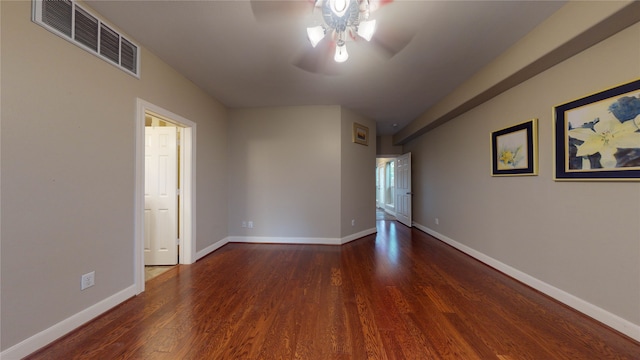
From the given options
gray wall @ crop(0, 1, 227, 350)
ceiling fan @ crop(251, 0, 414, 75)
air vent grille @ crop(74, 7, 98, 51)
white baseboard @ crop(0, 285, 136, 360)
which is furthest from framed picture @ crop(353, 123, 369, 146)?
white baseboard @ crop(0, 285, 136, 360)

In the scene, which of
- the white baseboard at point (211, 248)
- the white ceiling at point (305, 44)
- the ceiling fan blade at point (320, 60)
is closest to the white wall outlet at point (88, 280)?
the white baseboard at point (211, 248)

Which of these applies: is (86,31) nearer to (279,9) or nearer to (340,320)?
(279,9)

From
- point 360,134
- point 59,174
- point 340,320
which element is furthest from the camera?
point 360,134

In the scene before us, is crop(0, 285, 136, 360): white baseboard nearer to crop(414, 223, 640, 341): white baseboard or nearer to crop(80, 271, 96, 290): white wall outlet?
crop(80, 271, 96, 290): white wall outlet

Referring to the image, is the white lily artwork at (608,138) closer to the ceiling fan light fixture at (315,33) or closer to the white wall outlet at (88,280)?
the ceiling fan light fixture at (315,33)

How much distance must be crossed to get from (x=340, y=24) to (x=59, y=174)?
7.76ft

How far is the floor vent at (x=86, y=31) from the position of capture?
158cm

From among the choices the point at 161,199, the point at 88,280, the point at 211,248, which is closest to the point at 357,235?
the point at 211,248

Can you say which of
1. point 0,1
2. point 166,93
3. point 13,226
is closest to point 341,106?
point 166,93

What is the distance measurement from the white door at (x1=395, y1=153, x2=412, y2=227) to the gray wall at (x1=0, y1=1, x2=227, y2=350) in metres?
5.34

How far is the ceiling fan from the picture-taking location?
1.63 meters

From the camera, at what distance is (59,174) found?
65.3 inches

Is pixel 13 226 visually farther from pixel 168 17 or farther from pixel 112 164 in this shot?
pixel 168 17

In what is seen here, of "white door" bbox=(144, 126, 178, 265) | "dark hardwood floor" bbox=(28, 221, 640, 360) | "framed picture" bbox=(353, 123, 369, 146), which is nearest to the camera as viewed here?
"dark hardwood floor" bbox=(28, 221, 640, 360)
